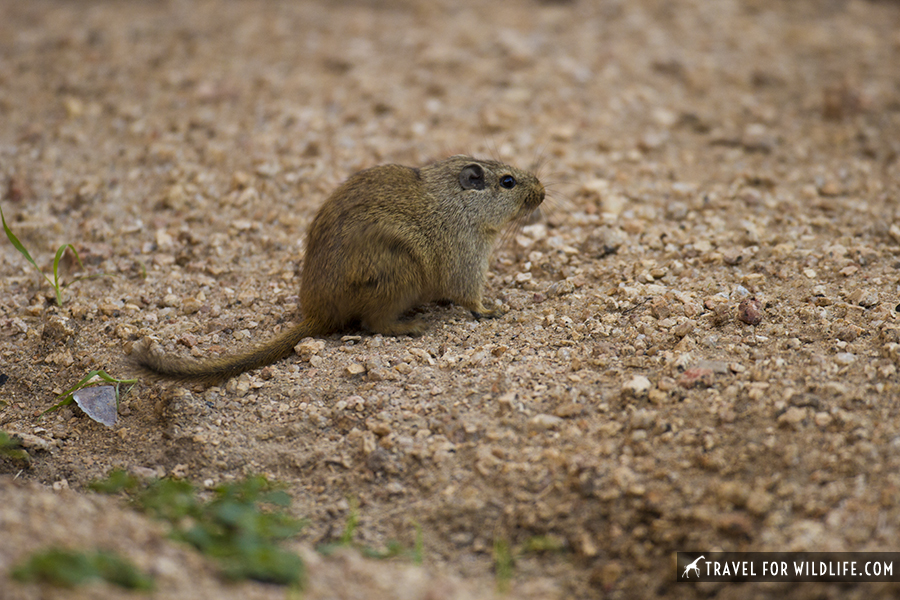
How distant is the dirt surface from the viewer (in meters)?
3.14

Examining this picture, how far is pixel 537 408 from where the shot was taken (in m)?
3.72

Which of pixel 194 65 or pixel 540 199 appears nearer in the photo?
pixel 540 199

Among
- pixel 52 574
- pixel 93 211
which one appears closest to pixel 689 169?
pixel 93 211

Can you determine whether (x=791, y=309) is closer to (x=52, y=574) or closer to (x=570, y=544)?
(x=570, y=544)

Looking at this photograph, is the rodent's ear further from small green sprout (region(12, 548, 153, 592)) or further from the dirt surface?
small green sprout (region(12, 548, 153, 592))

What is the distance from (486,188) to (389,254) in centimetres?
95

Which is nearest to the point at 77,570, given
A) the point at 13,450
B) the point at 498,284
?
the point at 13,450

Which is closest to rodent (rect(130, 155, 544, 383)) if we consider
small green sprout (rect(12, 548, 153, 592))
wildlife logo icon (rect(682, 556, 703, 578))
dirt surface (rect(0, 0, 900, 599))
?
dirt surface (rect(0, 0, 900, 599))

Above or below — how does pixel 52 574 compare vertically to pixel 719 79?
below

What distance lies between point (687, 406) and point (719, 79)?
4.85 meters

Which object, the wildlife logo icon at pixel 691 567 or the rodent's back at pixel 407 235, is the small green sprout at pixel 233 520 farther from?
the wildlife logo icon at pixel 691 567

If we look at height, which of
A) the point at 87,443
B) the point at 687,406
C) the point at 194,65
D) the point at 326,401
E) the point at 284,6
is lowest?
the point at 87,443

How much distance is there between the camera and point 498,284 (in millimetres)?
5082

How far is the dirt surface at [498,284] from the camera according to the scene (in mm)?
3143
